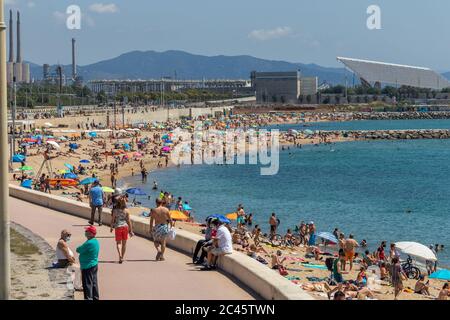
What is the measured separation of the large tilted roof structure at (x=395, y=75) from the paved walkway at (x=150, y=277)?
155 m

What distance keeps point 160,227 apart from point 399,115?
11710 cm

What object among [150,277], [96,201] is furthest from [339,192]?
[150,277]

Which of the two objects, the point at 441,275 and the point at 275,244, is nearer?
the point at 441,275

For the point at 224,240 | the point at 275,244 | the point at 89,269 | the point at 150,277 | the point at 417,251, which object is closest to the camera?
the point at 89,269

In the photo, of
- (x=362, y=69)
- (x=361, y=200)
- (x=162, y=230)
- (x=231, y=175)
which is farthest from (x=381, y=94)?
(x=162, y=230)

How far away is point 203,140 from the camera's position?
5762cm

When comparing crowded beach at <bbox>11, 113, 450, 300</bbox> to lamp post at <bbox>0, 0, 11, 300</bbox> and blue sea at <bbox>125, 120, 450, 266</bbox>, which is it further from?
lamp post at <bbox>0, 0, 11, 300</bbox>

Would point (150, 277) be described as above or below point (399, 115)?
below

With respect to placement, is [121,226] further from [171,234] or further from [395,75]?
[395,75]

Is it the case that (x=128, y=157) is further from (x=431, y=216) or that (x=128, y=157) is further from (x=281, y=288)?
(x=281, y=288)

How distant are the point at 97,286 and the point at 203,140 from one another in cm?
5108

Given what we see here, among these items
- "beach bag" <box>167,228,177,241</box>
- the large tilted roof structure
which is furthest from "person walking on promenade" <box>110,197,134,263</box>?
the large tilted roof structure

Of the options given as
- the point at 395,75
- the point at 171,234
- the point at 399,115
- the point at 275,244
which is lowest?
the point at 275,244

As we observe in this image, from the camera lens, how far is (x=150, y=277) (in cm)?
737
